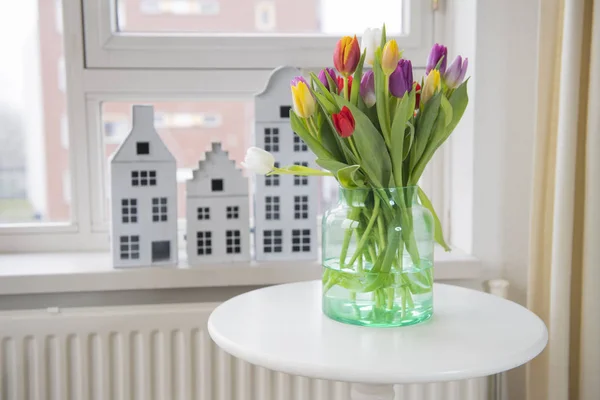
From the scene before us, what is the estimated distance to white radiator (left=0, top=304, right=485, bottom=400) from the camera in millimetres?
1337

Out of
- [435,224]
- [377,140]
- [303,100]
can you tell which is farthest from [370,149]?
[435,224]

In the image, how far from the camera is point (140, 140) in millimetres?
1357

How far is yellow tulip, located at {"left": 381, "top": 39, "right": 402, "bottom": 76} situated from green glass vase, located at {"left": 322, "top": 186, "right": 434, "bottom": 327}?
0.58 feet

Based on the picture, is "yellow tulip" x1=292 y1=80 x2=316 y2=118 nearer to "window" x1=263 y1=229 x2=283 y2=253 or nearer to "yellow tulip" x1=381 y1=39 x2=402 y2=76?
"yellow tulip" x1=381 y1=39 x2=402 y2=76

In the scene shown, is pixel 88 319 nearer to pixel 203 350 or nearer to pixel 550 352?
pixel 203 350

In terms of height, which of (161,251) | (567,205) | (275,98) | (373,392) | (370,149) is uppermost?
(275,98)

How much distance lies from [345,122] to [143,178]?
2.03ft

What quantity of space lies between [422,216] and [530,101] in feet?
2.09

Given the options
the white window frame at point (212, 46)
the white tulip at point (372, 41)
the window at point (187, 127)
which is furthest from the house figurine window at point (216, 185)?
the white tulip at point (372, 41)

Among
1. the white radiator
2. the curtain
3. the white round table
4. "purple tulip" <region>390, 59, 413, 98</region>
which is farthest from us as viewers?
the white radiator

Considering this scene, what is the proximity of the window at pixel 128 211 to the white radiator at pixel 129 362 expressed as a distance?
0.62ft

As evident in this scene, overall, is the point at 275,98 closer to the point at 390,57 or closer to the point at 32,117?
the point at 390,57

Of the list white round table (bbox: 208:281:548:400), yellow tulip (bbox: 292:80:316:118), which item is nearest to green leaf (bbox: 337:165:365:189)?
yellow tulip (bbox: 292:80:316:118)

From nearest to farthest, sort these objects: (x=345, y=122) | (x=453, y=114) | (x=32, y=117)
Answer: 1. (x=345, y=122)
2. (x=453, y=114)
3. (x=32, y=117)
